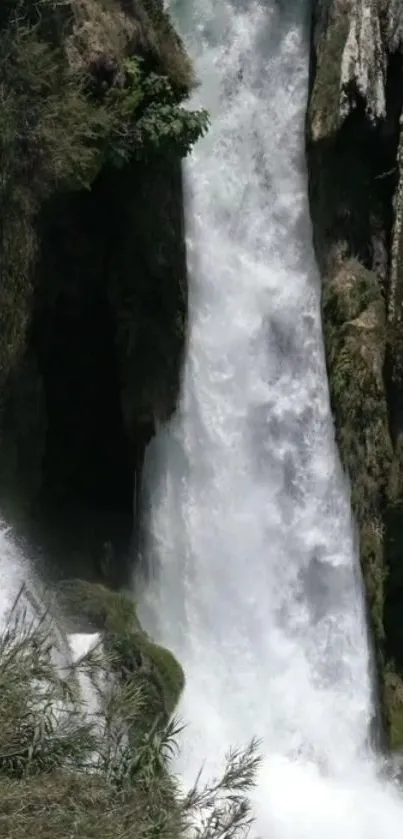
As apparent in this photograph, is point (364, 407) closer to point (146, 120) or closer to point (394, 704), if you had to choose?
point (394, 704)

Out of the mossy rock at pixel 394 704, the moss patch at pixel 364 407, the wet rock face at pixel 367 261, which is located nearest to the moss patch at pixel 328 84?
the wet rock face at pixel 367 261

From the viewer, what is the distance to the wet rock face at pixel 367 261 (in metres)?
15.1

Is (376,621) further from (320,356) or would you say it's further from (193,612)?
(320,356)

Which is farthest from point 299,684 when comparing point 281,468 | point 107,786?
point 107,786

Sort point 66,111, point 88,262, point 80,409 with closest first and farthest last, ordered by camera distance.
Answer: point 66,111 → point 88,262 → point 80,409

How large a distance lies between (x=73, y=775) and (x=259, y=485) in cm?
860

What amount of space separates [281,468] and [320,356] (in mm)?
1735

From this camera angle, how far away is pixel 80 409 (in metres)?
13.6

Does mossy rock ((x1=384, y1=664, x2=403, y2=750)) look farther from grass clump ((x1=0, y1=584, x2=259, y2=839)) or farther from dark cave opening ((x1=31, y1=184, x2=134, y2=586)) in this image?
grass clump ((x1=0, y1=584, x2=259, y2=839))

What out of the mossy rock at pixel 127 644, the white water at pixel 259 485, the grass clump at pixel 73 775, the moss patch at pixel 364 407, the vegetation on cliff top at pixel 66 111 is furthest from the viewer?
the moss patch at pixel 364 407

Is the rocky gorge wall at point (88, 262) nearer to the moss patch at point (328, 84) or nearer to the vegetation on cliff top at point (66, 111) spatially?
the vegetation on cliff top at point (66, 111)

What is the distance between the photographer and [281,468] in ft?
49.6

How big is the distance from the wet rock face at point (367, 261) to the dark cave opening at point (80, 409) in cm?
336

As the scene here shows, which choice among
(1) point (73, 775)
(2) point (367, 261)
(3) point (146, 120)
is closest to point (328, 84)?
(2) point (367, 261)
